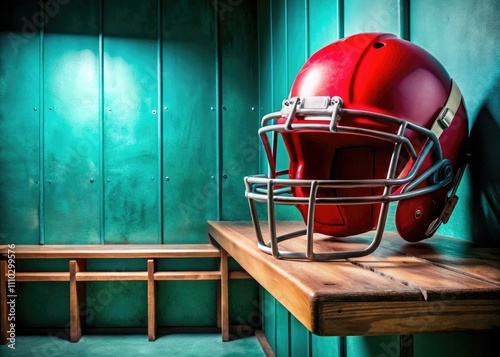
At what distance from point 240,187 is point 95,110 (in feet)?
3.67

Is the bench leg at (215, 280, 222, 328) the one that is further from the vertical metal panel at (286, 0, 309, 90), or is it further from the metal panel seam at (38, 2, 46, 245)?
the vertical metal panel at (286, 0, 309, 90)

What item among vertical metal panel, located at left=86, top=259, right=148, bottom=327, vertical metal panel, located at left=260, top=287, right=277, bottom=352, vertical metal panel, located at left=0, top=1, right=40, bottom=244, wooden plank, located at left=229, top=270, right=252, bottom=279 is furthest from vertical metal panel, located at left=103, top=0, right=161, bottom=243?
vertical metal panel, located at left=260, top=287, right=277, bottom=352

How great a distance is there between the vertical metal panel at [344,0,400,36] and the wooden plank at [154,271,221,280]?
1.84 metres

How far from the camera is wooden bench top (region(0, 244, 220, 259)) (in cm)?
313

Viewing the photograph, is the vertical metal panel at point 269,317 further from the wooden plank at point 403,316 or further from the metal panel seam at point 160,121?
the wooden plank at point 403,316

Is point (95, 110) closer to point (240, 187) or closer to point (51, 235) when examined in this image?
point (51, 235)

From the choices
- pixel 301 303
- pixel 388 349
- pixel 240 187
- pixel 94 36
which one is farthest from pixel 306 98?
pixel 94 36

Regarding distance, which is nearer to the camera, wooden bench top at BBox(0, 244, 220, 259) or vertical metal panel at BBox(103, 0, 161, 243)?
wooden bench top at BBox(0, 244, 220, 259)

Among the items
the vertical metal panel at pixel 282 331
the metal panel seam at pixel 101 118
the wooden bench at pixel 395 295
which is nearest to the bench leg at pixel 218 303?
the vertical metal panel at pixel 282 331

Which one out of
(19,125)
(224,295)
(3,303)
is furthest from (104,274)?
(19,125)

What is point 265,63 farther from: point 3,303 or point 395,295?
point 395,295

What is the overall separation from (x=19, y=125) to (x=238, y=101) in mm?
1482

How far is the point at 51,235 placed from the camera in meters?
3.40

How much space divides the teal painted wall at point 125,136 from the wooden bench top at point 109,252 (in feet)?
0.58
